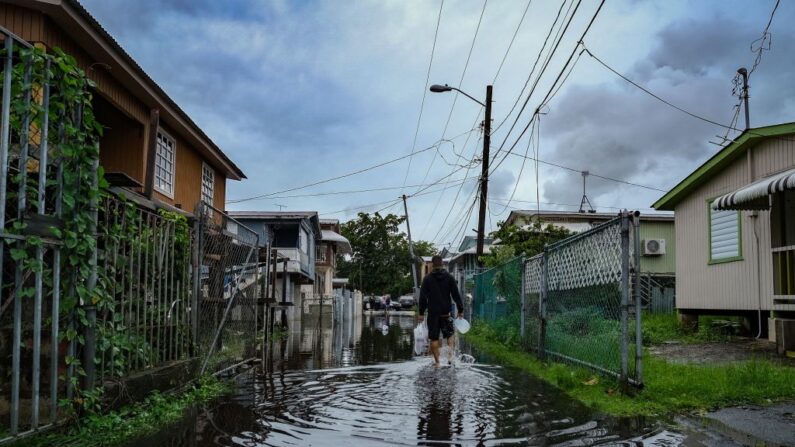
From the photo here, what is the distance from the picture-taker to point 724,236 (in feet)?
45.5

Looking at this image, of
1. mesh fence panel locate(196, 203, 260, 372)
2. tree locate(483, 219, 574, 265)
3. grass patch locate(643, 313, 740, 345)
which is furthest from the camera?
tree locate(483, 219, 574, 265)

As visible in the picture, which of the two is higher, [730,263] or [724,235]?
[724,235]

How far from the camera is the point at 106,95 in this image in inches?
529

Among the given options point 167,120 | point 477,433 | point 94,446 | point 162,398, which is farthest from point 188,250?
point 167,120

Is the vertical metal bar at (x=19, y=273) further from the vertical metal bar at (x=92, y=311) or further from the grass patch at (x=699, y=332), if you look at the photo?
the grass patch at (x=699, y=332)

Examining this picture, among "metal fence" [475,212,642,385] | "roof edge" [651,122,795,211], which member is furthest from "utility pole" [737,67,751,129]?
"metal fence" [475,212,642,385]

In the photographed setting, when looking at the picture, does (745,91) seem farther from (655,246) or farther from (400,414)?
(400,414)

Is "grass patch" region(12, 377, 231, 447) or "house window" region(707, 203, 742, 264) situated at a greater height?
"house window" region(707, 203, 742, 264)

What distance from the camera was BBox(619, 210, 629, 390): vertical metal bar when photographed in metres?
7.20

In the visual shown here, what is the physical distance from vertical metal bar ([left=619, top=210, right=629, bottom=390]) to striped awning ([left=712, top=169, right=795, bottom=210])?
177 inches

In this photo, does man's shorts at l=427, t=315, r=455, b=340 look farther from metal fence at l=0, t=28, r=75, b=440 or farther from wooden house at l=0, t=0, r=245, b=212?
metal fence at l=0, t=28, r=75, b=440

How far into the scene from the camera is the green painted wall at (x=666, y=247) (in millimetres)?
27859

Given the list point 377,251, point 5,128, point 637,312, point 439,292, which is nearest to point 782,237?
point 439,292

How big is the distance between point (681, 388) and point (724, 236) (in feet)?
26.7
